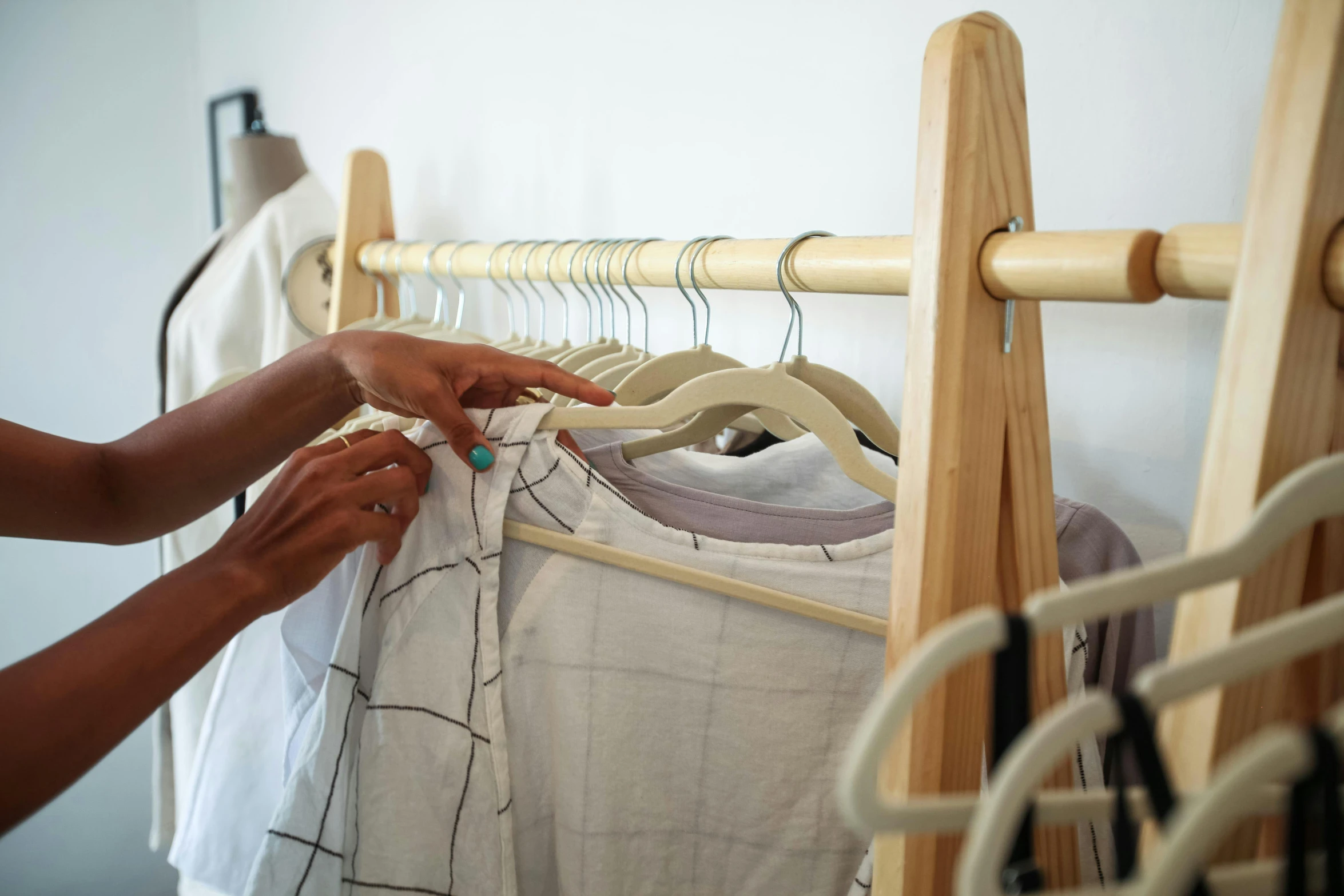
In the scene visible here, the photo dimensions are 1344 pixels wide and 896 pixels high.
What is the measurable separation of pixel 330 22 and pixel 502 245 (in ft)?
3.52

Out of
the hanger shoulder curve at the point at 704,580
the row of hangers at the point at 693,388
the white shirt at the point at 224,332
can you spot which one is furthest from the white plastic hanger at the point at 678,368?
the white shirt at the point at 224,332

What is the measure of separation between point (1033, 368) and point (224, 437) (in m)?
0.56

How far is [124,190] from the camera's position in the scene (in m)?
2.00

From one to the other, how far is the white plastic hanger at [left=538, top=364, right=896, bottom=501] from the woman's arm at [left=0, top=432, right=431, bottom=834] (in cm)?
15

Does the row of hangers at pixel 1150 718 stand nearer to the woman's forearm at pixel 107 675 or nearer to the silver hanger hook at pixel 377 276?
the woman's forearm at pixel 107 675

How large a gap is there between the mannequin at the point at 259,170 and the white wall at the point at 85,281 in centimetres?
93

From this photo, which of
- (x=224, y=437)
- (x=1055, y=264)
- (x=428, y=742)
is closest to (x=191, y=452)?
(x=224, y=437)

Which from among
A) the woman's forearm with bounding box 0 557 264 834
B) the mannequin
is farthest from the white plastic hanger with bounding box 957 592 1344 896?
the mannequin

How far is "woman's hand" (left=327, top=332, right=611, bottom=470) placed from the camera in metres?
0.53

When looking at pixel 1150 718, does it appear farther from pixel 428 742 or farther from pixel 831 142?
pixel 831 142

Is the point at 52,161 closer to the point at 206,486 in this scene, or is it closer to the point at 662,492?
the point at 206,486

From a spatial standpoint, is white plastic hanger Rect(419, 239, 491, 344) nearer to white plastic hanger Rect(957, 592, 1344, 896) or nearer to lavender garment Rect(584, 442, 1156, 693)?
lavender garment Rect(584, 442, 1156, 693)

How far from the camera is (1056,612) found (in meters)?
0.20

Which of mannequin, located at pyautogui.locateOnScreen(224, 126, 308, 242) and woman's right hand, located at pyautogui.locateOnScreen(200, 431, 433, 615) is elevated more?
mannequin, located at pyautogui.locateOnScreen(224, 126, 308, 242)
